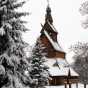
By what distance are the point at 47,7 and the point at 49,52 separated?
1456 cm

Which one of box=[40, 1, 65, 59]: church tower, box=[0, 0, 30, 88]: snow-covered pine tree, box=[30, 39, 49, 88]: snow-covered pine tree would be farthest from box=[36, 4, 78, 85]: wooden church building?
box=[0, 0, 30, 88]: snow-covered pine tree

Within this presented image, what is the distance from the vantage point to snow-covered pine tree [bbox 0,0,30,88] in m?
16.9

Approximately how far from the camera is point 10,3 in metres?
17.7

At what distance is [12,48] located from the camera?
672 inches

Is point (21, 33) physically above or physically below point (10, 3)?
below

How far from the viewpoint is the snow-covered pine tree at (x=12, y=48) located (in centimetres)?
1691

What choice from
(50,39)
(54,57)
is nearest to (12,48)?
(54,57)

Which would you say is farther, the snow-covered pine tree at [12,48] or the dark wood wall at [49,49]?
the dark wood wall at [49,49]

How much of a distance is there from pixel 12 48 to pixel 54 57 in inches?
1975

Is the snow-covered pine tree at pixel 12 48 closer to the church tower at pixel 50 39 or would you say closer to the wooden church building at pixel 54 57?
the wooden church building at pixel 54 57

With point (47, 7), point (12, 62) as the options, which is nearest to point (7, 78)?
point (12, 62)

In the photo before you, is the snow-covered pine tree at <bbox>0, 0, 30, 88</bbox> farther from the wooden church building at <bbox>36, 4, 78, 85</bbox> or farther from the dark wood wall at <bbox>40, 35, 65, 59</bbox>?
the dark wood wall at <bbox>40, 35, 65, 59</bbox>

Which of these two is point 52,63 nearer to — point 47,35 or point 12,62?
point 47,35

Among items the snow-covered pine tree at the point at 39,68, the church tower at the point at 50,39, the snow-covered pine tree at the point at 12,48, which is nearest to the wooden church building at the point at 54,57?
the church tower at the point at 50,39
